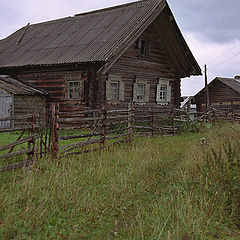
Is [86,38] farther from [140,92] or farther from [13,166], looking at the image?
[13,166]

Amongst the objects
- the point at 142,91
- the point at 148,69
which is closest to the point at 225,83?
the point at 148,69

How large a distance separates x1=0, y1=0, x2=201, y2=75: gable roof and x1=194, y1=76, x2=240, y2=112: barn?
41.4ft

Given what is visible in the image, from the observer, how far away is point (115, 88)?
15.5 metres

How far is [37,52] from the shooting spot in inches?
655

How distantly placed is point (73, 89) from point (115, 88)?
2117 mm

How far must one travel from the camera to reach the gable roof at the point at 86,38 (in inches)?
555

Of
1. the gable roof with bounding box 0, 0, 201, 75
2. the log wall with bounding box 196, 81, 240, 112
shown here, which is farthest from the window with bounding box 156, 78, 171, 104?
the log wall with bounding box 196, 81, 240, 112

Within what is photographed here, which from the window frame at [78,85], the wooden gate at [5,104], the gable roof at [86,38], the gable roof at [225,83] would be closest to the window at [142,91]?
the gable roof at [86,38]

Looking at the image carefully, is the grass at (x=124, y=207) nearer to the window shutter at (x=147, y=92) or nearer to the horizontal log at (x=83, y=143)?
the horizontal log at (x=83, y=143)

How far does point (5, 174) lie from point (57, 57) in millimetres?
10259

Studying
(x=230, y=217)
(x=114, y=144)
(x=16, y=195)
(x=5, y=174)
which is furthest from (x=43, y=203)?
(x=114, y=144)

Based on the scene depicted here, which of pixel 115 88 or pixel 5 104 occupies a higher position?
pixel 115 88

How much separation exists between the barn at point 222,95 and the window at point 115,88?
16.8 meters

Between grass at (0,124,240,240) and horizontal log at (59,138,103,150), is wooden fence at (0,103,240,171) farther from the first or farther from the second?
grass at (0,124,240,240)
